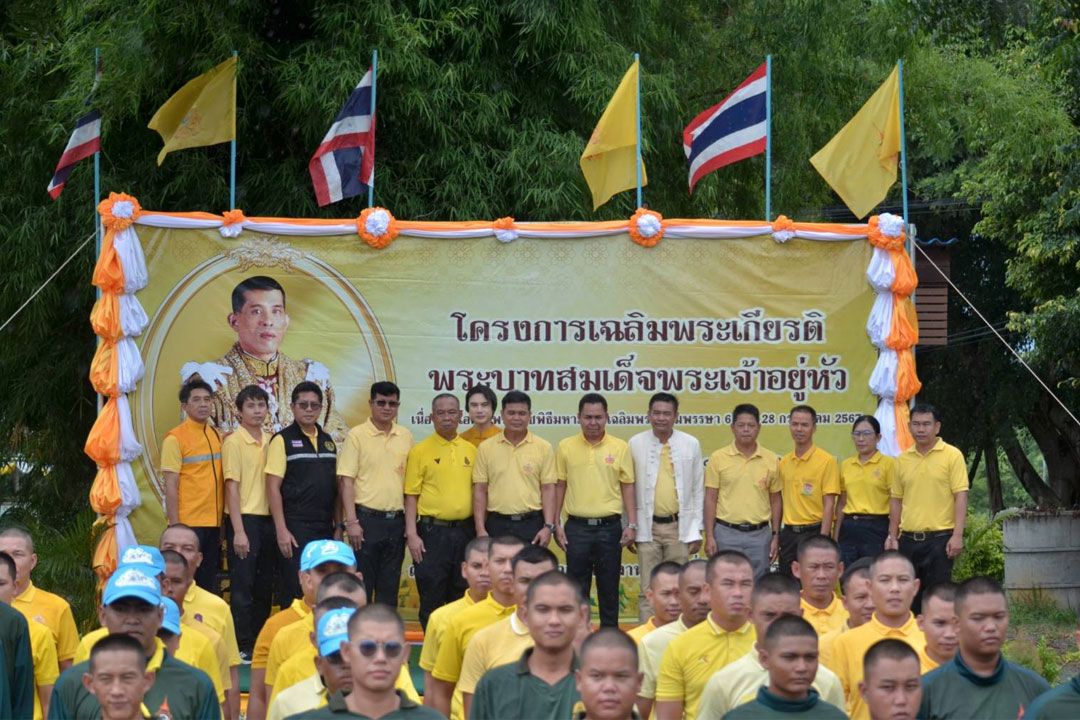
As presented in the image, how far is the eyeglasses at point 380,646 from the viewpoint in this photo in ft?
Result: 16.6

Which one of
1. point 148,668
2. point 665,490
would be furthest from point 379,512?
point 148,668

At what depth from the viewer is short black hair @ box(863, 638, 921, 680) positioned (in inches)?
211

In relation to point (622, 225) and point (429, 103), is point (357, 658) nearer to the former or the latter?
point (622, 225)

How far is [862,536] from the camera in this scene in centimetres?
1090

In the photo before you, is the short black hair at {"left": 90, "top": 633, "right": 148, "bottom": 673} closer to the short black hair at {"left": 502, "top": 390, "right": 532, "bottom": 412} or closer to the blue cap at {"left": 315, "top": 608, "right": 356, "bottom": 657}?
the blue cap at {"left": 315, "top": 608, "right": 356, "bottom": 657}

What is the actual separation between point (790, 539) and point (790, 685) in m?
5.82

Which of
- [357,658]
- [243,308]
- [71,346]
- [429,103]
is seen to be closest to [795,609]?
[357,658]

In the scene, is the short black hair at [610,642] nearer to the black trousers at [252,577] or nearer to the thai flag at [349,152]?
the black trousers at [252,577]

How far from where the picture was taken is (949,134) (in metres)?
16.5

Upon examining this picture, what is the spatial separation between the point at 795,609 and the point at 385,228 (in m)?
5.95

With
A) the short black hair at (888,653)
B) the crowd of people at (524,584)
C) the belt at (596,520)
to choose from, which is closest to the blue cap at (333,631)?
the crowd of people at (524,584)

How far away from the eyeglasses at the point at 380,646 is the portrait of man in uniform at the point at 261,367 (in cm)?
637

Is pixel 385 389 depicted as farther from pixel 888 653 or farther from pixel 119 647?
pixel 888 653

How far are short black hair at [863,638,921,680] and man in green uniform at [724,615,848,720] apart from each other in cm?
22
